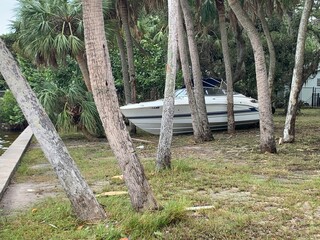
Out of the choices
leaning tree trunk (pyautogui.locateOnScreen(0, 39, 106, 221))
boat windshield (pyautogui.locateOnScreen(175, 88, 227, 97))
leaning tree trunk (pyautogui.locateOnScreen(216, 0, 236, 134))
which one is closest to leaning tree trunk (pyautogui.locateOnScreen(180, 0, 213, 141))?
leaning tree trunk (pyautogui.locateOnScreen(216, 0, 236, 134))

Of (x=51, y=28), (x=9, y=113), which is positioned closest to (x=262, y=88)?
(x=51, y=28)

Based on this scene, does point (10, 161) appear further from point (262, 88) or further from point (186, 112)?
point (186, 112)

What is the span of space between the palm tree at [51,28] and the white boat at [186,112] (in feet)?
8.36

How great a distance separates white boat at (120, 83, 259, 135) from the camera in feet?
44.7

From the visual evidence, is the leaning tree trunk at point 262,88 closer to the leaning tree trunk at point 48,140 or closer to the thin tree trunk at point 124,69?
the leaning tree trunk at point 48,140

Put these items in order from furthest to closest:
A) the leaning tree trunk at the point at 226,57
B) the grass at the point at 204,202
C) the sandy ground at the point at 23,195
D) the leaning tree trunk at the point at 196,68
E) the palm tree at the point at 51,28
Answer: the leaning tree trunk at the point at 226,57 → the palm tree at the point at 51,28 → the leaning tree trunk at the point at 196,68 → the sandy ground at the point at 23,195 → the grass at the point at 204,202

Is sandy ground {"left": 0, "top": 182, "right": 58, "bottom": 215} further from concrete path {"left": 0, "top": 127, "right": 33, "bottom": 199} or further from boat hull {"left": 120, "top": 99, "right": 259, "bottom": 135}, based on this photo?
boat hull {"left": 120, "top": 99, "right": 259, "bottom": 135}

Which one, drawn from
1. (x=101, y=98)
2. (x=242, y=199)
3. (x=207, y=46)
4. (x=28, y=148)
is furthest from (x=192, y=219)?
(x=207, y=46)

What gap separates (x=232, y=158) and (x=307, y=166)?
162 centimetres

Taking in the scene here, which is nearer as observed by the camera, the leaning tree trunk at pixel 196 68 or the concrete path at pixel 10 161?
Answer: the concrete path at pixel 10 161

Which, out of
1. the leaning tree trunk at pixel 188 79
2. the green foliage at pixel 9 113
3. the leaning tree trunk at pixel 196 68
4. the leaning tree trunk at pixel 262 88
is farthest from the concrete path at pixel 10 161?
the green foliage at pixel 9 113

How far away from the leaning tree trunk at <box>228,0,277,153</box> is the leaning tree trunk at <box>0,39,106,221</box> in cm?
581

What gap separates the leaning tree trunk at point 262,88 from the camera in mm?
9188

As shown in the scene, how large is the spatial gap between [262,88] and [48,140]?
595 cm
